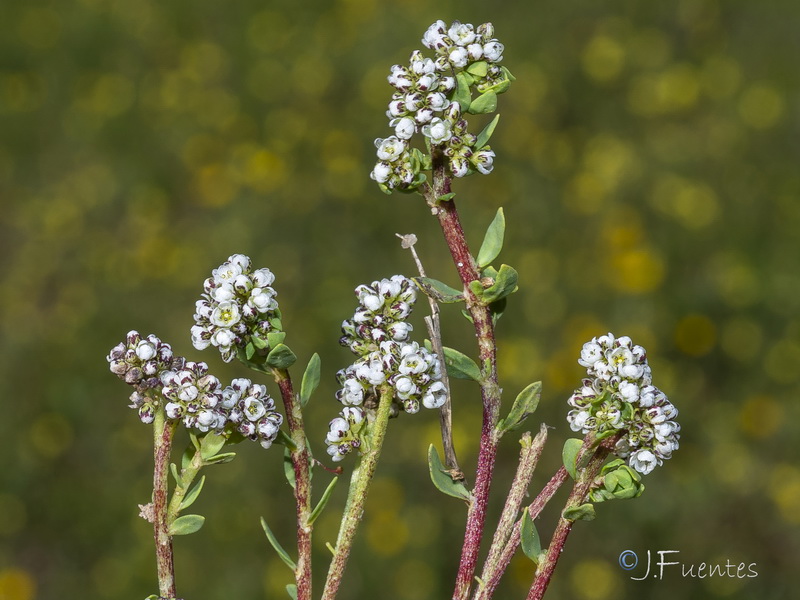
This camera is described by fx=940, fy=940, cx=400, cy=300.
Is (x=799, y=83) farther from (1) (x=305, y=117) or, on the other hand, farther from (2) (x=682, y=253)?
(1) (x=305, y=117)

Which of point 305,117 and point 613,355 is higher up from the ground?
point 305,117

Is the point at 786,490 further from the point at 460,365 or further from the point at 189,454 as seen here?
the point at 189,454

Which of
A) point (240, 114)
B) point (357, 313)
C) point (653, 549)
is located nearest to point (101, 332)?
point (240, 114)

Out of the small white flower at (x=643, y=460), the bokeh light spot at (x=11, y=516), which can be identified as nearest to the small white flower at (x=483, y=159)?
the small white flower at (x=643, y=460)

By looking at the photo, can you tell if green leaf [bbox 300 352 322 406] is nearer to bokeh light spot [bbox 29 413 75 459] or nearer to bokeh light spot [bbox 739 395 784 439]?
bokeh light spot [bbox 739 395 784 439]

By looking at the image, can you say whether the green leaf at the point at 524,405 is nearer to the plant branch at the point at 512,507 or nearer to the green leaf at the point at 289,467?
the plant branch at the point at 512,507

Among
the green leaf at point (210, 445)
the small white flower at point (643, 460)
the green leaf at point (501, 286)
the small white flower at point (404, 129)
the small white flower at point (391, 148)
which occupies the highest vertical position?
the small white flower at point (404, 129)
